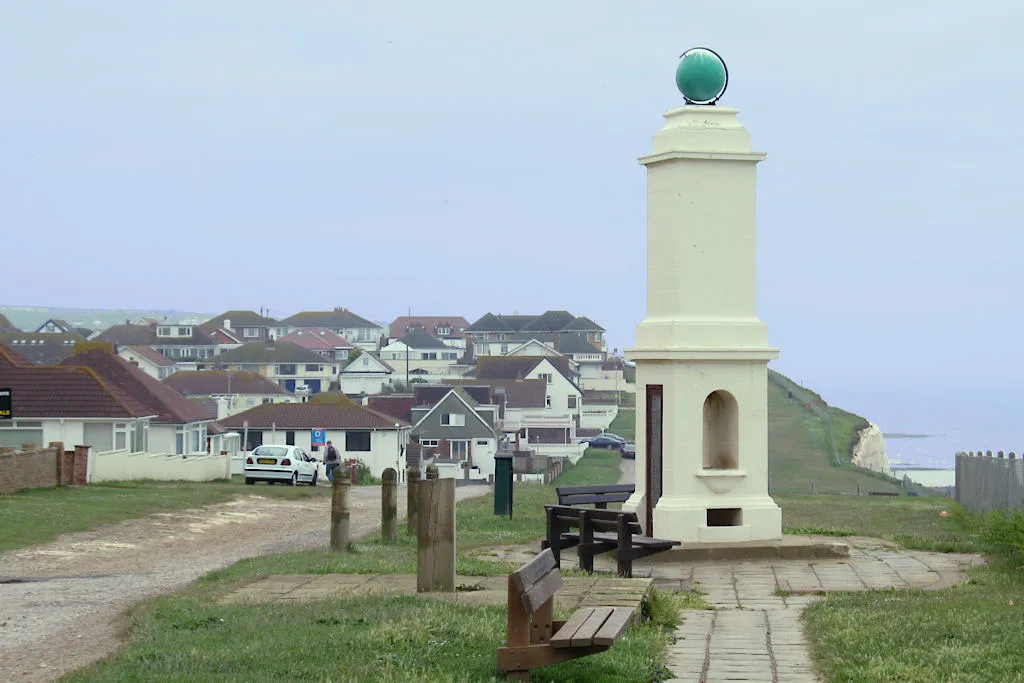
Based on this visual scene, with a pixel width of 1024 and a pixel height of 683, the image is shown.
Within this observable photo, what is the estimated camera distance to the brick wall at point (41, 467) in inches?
1126

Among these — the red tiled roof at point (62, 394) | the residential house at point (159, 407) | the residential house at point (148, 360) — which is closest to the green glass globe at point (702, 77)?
the red tiled roof at point (62, 394)

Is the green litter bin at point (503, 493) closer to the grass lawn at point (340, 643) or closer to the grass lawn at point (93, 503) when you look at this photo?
the grass lawn at point (93, 503)

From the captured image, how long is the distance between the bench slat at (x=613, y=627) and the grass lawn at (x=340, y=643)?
0.33 metres

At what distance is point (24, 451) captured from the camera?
97.6 feet

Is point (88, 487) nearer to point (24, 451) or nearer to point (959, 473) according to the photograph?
point (24, 451)

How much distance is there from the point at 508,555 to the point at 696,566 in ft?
7.80

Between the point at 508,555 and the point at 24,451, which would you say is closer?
the point at 508,555

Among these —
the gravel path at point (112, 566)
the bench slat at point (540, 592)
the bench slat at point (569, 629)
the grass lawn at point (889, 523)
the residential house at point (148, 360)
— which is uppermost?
the residential house at point (148, 360)

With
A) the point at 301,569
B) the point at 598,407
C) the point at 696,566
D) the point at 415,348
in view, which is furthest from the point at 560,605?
the point at 415,348

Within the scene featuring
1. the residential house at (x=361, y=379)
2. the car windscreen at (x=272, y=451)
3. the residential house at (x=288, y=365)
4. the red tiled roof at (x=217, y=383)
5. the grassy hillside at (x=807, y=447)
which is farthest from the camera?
the residential house at (x=288, y=365)

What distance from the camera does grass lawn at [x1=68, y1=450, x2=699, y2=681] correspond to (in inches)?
365

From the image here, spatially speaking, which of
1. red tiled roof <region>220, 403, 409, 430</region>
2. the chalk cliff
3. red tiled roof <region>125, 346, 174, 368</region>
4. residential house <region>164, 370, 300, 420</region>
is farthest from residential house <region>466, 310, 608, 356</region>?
red tiled roof <region>220, 403, 409, 430</region>

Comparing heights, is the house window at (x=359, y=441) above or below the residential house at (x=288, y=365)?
below

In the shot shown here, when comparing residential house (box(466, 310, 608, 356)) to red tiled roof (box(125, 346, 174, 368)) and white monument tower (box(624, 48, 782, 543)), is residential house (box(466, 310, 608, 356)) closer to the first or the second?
red tiled roof (box(125, 346, 174, 368))
